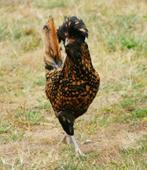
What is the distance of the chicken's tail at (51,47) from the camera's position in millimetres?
7414

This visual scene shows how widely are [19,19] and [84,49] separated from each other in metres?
6.64

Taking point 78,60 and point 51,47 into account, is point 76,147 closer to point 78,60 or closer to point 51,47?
point 78,60

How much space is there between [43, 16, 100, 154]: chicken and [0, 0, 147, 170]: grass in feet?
1.37

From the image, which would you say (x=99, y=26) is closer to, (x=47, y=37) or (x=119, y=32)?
(x=119, y=32)

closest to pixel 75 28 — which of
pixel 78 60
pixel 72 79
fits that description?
pixel 78 60

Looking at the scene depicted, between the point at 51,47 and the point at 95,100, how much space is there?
5.66 ft

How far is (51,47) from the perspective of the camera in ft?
24.9

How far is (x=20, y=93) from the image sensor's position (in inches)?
379

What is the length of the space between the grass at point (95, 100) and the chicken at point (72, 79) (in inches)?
16.4

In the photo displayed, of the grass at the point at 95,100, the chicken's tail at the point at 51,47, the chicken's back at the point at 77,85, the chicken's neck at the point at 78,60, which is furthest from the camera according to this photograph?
the chicken's tail at the point at 51,47

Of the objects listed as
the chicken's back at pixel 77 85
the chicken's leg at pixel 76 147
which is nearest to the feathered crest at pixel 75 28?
the chicken's back at pixel 77 85

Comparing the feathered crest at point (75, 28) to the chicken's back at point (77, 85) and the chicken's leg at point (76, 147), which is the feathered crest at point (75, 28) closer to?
the chicken's back at point (77, 85)

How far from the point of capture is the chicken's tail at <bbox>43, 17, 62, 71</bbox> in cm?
741

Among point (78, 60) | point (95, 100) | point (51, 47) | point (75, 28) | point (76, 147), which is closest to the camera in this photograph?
point (75, 28)
